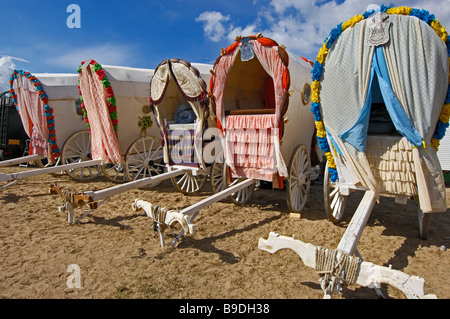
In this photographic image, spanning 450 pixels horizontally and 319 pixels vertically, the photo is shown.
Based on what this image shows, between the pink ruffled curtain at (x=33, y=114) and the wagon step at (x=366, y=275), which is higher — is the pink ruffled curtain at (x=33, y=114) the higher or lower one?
the higher one

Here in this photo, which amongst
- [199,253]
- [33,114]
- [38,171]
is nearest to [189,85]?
[199,253]

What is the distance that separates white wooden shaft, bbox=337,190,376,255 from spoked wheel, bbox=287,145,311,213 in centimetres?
119

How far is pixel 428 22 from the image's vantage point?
2.76m

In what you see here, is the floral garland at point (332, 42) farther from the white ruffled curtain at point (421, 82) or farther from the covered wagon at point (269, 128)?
the covered wagon at point (269, 128)

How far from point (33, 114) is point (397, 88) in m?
6.98

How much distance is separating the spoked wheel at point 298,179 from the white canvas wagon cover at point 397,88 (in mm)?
1030

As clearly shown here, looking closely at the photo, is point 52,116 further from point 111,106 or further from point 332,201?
point 332,201

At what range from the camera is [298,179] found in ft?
14.3

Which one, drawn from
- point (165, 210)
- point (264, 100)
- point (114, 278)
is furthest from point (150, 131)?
point (114, 278)

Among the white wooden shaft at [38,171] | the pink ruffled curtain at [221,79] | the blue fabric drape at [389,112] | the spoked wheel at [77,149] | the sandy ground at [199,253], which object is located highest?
the pink ruffled curtain at [221,79]

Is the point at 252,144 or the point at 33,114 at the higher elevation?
the point at 33,114

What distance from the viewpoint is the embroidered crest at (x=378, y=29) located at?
2824 millimetres

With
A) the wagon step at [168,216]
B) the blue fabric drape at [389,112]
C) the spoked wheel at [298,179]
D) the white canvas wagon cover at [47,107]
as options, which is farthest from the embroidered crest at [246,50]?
the white canvas wagon cover at [47,107]

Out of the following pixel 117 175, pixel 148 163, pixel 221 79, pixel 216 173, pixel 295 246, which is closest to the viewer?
pixel 295 246
